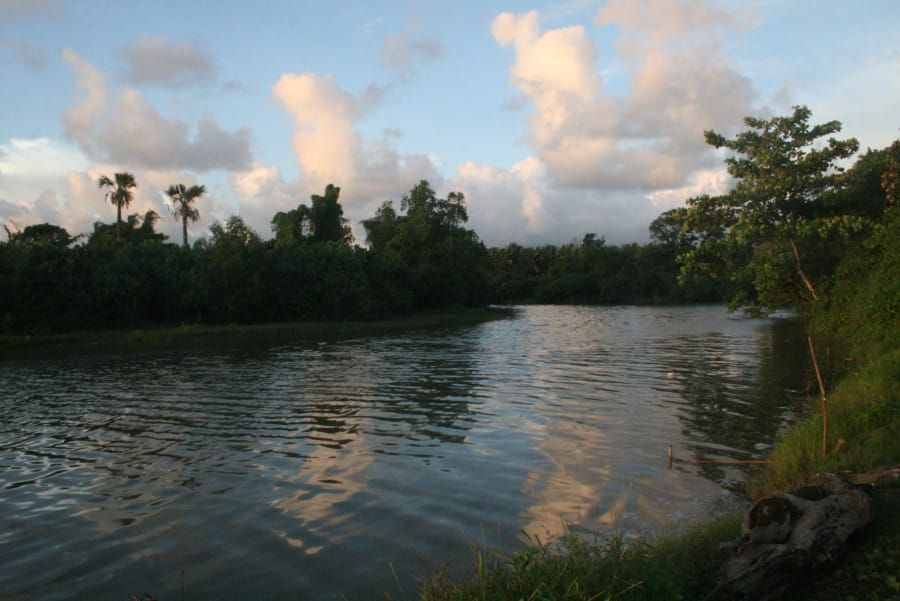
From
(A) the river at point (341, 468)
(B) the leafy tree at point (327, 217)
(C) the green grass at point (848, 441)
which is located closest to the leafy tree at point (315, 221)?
(B) the leafy tree at point (327, 217)

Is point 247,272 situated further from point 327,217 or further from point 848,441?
point 848,441

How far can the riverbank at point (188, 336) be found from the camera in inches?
1583

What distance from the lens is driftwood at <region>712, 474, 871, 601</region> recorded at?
5574 millimetres

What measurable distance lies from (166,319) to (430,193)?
45600 mm

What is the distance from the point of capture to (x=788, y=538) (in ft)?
19.6

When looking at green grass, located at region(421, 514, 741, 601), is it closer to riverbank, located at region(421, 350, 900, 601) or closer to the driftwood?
riverbank, located at region(421, 350, 900, 601)

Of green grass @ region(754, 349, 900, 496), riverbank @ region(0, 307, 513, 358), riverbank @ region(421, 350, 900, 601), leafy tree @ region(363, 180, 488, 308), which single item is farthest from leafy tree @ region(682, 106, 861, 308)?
leafy tree @ region(363, 180, 488, 308)

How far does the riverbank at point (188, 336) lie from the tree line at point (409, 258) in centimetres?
289

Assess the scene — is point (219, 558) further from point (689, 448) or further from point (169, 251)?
point (169, 251)

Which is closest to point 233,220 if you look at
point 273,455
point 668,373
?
point 668,373

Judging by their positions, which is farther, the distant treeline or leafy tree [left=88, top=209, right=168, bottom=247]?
leafy tree [left=88, top=209, right=168, bottom=247]

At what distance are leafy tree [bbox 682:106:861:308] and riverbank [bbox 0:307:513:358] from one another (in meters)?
26.8

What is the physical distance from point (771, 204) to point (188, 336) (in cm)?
3694

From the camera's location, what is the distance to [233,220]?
6222 centimetres
